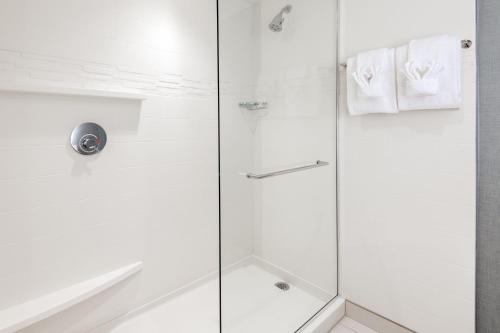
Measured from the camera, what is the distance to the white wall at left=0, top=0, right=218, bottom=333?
123 centimetres

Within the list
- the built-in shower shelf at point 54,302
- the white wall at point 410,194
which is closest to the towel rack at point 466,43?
the white wall at point 410,194

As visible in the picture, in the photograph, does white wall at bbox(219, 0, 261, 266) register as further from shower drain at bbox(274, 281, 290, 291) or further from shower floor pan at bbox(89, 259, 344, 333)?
shower drain at bbox(274, 281, 290, 291)

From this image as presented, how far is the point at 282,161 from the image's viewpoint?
54.6 inches

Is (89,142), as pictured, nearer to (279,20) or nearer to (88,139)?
(88,139)

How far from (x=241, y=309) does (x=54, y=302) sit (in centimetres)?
88

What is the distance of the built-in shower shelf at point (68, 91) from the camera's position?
3.78 feet

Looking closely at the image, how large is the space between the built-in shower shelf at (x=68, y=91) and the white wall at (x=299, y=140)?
72cm

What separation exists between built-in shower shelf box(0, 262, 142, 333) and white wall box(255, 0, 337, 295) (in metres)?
0.84

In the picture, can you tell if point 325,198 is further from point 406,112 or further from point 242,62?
point 242,62

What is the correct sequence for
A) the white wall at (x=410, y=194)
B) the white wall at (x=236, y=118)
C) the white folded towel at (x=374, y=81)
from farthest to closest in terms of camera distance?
the white folded towel at (x=374, y=81) < the white wall at (x=410, y=194) < the white wall at (x=236, y=118)

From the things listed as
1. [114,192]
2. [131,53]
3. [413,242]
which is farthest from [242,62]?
[413,242]

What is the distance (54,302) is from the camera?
1294mm

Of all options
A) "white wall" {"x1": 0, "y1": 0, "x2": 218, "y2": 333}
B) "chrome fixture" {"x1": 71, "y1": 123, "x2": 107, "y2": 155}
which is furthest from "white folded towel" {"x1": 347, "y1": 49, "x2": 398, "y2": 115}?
"chrome fixture" {"x1": 71, "y1": 123, "x2": 107, "y2": 155}

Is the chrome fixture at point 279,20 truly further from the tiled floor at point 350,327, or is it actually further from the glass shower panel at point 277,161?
the tiled floor at point 350,327
